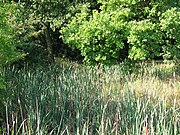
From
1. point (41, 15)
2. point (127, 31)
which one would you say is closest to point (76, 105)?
point (127, 31)

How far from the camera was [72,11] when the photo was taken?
8.45 m

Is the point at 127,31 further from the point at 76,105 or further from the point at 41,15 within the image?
the point at 41,15

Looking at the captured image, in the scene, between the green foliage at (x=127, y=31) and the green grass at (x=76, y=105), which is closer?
the green grass at (x=76, y=105)

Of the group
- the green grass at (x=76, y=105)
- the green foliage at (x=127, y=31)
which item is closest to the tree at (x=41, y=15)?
the green foliage at (x=127, y=31)

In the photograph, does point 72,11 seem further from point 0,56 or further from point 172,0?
point 0,56

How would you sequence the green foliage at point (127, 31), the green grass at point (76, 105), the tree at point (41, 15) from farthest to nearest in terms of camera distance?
the tree at point (41, 15), the green foliage at point (127, 31), the green grass at point (76, 105)

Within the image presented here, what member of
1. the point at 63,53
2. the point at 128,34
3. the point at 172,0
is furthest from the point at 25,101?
the point at 63,53

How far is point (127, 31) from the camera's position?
628 cm

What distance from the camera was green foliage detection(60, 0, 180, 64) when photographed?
611 cm

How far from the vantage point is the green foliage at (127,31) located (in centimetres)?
611

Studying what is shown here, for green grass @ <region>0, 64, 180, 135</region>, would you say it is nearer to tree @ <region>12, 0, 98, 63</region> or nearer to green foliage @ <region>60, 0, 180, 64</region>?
green foliage @ <region>60, 0, 180, 64</region>

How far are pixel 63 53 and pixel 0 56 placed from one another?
7500 millimetres

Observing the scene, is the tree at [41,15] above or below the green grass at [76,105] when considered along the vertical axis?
above

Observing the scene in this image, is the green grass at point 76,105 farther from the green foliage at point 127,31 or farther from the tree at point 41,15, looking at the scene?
the tree at point 41,15
